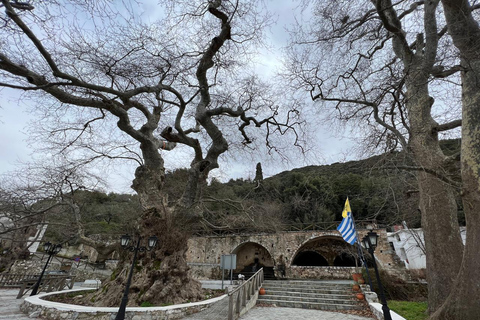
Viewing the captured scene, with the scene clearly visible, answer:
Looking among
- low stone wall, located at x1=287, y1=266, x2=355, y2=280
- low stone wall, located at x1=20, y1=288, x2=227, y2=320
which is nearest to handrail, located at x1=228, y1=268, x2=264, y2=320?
low stone wall, located at x1=20, y1=288, x2=227, y2=320

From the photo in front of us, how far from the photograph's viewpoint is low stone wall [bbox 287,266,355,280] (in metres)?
14.4

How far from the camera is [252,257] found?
2036cm

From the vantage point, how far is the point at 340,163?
5.26 metres

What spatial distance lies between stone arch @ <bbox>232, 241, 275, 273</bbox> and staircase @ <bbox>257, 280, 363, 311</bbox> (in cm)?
1081

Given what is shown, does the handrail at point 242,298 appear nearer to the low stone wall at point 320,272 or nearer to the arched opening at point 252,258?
the low stone wall at point 320,272

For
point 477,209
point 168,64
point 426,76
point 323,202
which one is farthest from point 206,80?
point 323,202

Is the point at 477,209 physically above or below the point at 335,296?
above

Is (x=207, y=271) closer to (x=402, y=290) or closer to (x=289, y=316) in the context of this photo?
(x=402, y=290)

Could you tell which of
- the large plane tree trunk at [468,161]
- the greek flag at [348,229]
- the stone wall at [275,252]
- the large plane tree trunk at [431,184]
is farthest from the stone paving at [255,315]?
the stone wall at [275,252]

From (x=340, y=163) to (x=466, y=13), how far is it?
310 cm

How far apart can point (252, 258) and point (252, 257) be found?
0.08 m

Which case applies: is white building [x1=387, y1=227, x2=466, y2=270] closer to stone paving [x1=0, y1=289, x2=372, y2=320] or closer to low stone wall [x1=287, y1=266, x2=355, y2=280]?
low stone wall [x1=287, y1=266, x2=355, y2=280]

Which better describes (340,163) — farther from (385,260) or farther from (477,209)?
(385,260)

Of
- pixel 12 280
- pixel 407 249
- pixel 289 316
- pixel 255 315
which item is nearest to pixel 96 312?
pixel 255 315
